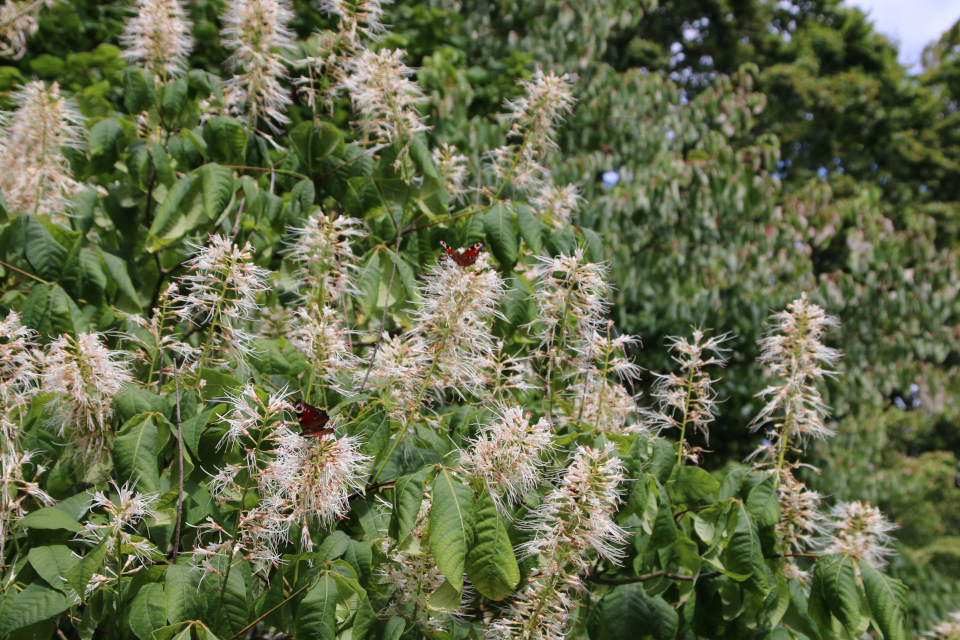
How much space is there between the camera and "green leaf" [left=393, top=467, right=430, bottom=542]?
1229 mm

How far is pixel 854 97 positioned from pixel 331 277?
541 inches

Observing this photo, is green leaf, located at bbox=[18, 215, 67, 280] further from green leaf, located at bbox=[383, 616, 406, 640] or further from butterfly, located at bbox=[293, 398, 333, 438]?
green leaf, located at bbox=[383, 616, 406, 640]

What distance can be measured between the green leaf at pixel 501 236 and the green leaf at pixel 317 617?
94cm

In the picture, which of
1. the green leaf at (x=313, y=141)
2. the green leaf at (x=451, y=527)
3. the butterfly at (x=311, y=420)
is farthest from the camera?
the green leaf at (x=313, y=141)

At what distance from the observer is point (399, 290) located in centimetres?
186

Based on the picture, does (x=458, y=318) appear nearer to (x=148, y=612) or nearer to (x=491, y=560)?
(x=491, y=560)

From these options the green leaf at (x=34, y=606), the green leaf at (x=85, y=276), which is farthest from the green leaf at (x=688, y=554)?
the green leaf at (x=85, y=276)

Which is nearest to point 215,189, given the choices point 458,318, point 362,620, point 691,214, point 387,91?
point 387,91

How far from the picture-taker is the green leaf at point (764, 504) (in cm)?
152

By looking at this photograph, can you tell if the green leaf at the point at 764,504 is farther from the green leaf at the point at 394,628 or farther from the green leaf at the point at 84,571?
the green leaf at the point at 84,571

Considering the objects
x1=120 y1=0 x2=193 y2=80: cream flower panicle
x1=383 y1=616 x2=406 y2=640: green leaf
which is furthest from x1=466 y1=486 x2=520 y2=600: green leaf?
x1=120 y1=0 x2=193 y2=80: cream flower panicle

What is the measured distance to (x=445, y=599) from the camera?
1.29 metres

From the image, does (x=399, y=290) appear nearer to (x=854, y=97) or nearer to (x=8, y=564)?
(x=8, y=564)

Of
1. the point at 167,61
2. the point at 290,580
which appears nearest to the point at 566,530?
the point at 290,580
